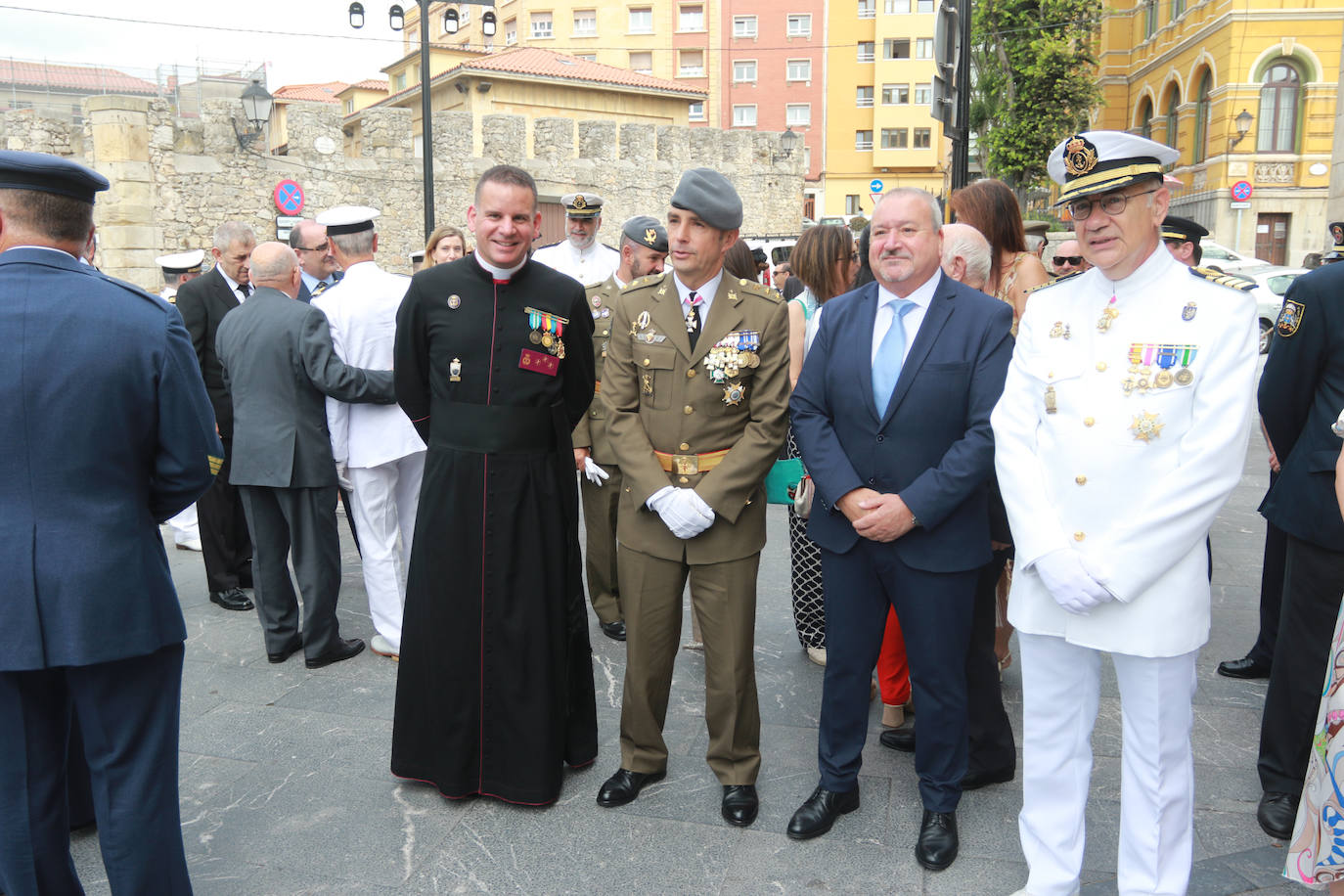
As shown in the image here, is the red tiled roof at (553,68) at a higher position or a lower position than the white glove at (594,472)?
higher

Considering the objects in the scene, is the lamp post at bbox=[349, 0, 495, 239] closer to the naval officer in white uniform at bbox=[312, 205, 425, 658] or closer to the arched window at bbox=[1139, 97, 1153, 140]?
the naval officer in white uniform at bbox=[312, 205, 425, 658]

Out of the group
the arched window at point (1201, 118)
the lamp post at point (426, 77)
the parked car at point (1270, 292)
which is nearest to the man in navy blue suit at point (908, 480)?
the lamp post at point (426, 77)

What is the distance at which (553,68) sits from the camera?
3278cm

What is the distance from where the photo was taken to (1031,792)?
2869 mm

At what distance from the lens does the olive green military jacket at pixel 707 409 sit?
3.38 meters

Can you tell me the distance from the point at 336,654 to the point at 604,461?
5.33 feet

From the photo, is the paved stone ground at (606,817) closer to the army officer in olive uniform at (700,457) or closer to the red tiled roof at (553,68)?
the army officer in olive uniform at (700,457)

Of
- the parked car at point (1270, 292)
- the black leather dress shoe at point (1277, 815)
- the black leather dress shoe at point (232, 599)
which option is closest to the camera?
the black leather dress shoe at point (1277, 815)

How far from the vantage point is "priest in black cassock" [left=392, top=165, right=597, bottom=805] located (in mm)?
3555

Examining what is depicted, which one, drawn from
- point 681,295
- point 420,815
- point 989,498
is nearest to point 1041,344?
point 989,498

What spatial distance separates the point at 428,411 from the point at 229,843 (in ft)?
5.31

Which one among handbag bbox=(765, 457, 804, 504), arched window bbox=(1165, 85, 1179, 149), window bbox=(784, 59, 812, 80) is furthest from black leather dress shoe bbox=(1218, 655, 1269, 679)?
window bbox=(784, 59, 812, 80)

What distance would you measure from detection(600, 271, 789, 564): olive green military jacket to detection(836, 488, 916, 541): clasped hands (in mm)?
369

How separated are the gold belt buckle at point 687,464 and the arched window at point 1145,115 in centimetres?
3540
